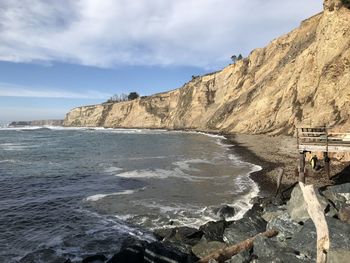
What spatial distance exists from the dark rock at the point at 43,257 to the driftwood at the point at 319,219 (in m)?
8.25

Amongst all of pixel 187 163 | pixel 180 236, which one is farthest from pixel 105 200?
pixel 187 163

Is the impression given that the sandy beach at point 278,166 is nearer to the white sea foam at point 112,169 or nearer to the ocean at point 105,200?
the ocean at point 105,200

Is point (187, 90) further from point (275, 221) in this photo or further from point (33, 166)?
point (275, 221)

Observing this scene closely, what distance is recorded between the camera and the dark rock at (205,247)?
38.6 ft

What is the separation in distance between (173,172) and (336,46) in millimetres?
28312

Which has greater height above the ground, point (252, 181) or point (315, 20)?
point (315, 20)

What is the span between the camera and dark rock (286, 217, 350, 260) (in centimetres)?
963

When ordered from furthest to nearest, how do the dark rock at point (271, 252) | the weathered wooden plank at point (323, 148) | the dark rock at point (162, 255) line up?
1. the weathered wooden plank at point (323, 148)
2. the dark rock at point (162, 255)
3. the dark rock at point (271, 252)

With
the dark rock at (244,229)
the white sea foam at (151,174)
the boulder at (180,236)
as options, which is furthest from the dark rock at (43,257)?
the white sea foam at (151,174)

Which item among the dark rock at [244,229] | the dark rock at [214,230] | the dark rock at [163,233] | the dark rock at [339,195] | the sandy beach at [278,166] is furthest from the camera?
the sandy beach at [278,166]

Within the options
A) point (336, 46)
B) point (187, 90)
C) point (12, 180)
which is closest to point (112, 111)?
point (187, 90)

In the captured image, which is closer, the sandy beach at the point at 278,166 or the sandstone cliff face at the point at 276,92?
the sandy beach at the point at 278,166

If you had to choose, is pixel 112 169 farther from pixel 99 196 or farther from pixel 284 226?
pixel 284 226

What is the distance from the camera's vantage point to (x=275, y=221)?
12.4m
